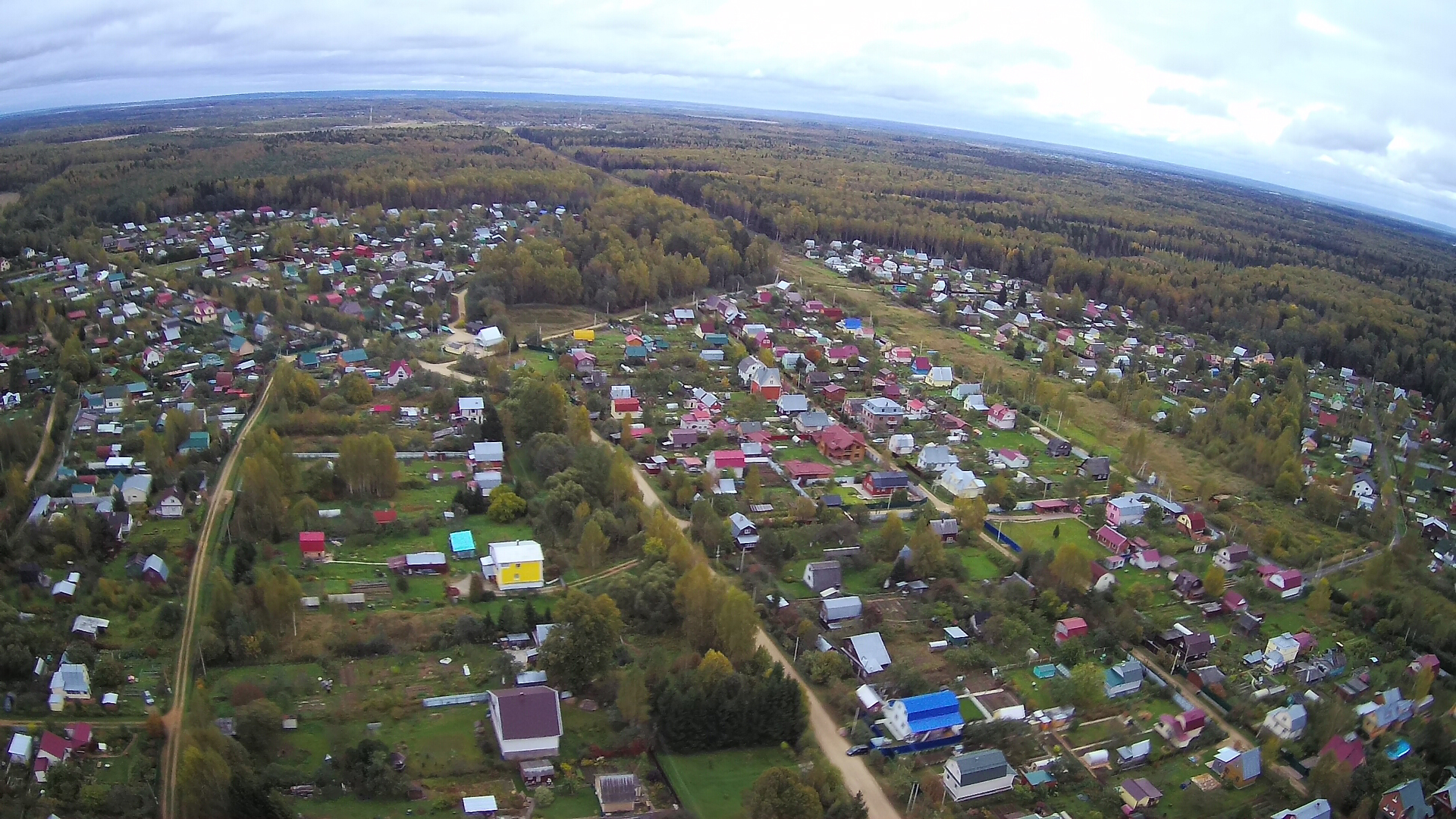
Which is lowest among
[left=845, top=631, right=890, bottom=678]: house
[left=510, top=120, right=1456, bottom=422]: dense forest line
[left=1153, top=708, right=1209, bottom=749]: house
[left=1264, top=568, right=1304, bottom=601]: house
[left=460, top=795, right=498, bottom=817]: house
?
[left=460, top=795, right=498, bottom=817]: house

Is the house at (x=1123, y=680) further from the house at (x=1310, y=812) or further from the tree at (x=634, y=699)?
the tree at (x=634, y=699)

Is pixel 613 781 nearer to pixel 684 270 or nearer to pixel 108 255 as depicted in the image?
pixel 684 270

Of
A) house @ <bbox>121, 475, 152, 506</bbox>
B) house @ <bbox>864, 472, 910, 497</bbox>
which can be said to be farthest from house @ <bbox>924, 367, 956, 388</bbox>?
house @ <bbox>121, 475, 152, 506</bbox>

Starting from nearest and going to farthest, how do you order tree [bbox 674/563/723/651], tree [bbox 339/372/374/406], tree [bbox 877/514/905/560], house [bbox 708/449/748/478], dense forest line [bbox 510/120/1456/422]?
tree [bbox 674/563/723/651]
tree [bbox 877/514/905/560]
house [bbox 708/449/748/478]
tree [bbox 339/372/374/406]
dense forest line [bbox 510/120/1456/422]

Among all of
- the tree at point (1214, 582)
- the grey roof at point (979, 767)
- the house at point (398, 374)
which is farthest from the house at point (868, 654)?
the house at point (398, 374)

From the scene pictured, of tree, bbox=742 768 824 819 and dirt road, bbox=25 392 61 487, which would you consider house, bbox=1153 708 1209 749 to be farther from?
dirt road, bbox=25 392 61 487

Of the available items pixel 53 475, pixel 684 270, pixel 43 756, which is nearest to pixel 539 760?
pixel 43 756

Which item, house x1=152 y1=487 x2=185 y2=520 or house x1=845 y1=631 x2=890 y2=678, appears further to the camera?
house x1=152 y1=487 x2=185 y2=520
